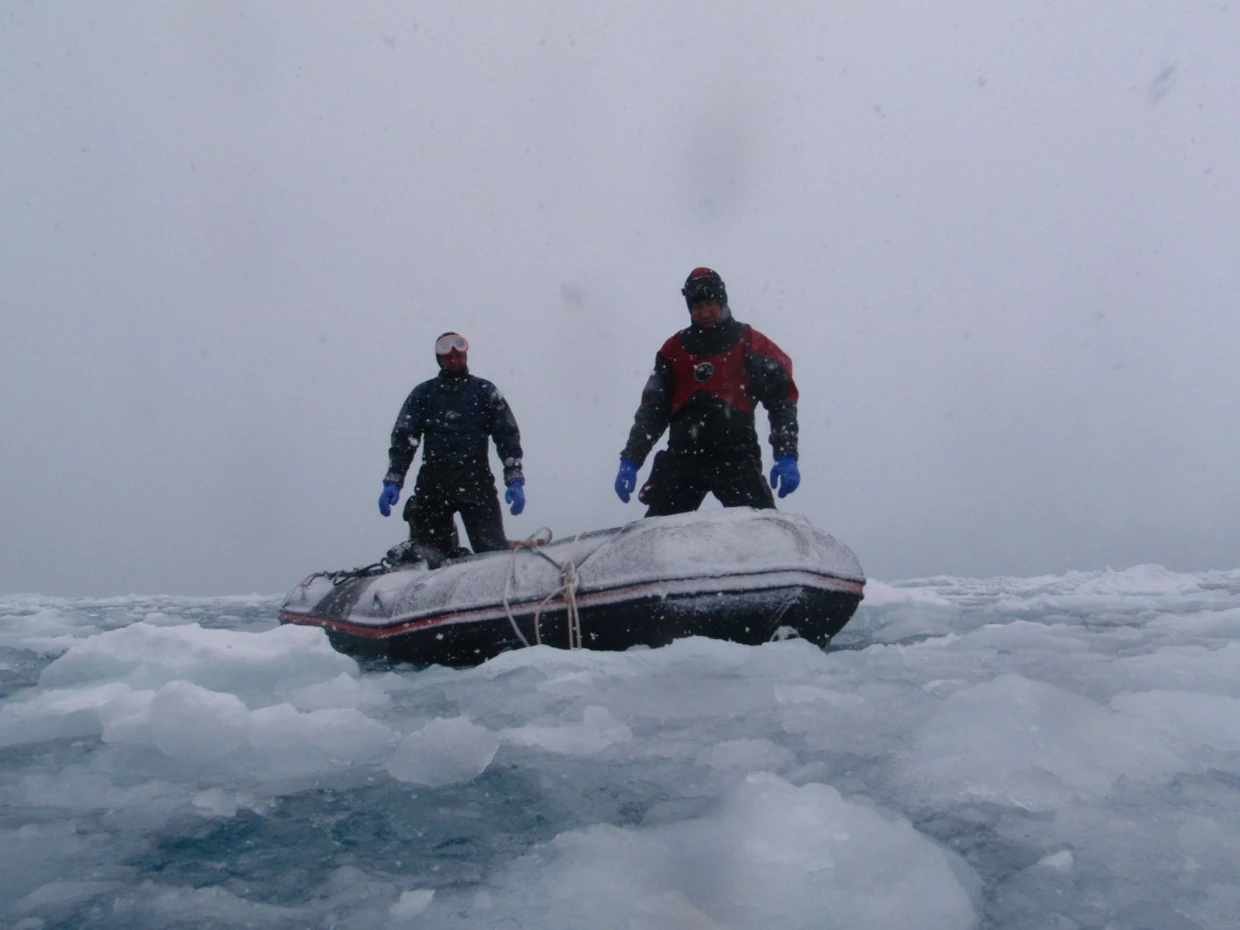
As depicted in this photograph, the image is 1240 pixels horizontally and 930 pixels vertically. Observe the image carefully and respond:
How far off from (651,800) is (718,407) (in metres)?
3.04

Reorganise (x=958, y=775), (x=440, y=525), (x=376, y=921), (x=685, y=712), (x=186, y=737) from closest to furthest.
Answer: (x=376, y=921) → (x=958, y=775) → (x=186, y=737) → (x=685, y=712) → (x=440, y=525)

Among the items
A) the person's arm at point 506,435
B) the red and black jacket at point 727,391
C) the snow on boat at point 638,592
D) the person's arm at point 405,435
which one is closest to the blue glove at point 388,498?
the person's arm at point 405,435

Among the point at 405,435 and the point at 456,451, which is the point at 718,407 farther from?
the point at 405,435

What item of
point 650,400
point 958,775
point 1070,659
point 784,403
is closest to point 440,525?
point 650,400

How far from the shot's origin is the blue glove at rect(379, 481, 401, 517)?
5668 millimetres

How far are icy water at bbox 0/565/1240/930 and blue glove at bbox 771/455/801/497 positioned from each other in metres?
1.65

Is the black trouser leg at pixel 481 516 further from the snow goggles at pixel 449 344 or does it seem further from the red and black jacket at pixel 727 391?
the red and black jacket at pixel 727 391

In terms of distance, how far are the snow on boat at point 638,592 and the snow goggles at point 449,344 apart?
165 centimetres

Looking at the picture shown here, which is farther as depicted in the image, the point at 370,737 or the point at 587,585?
the point at 587,585

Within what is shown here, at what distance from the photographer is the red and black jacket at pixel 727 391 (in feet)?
15.2

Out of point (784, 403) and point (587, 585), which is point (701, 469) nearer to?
point (784, 403)

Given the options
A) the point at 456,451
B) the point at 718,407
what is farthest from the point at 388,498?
the point at 718,407

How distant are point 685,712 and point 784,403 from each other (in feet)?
8.41

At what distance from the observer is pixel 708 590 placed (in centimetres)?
355
